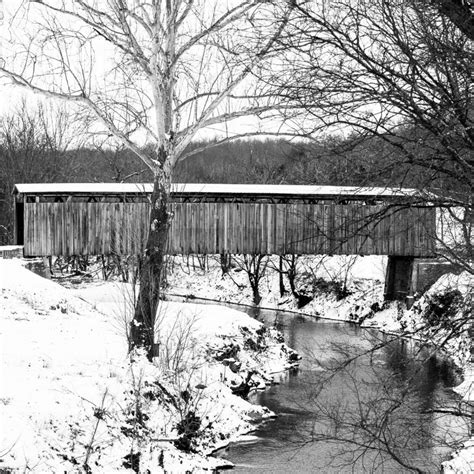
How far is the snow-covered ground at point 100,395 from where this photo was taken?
6.13 meters

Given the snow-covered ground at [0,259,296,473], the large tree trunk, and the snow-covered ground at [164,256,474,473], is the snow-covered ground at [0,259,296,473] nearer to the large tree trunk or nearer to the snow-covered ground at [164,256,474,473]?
the large tree trunk

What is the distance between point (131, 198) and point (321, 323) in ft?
19.4

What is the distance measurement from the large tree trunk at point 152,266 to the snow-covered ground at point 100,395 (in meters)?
0.24

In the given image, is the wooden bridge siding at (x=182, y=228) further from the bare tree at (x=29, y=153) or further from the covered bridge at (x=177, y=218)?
the bare tree at (x=29, y=153)

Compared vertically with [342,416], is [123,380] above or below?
below

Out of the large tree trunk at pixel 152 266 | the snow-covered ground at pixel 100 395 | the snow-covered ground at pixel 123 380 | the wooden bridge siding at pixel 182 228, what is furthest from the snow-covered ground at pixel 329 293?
the large tree trunk at pixel 152 266

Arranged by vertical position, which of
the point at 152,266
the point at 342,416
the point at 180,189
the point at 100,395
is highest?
the point at 180,189

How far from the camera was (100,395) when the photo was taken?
23.6 feet

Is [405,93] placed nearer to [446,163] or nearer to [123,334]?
[446,163]

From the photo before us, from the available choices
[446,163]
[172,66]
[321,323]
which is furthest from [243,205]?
[446,163]

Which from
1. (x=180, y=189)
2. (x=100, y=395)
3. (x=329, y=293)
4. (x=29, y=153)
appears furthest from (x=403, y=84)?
(x=29, y=153)

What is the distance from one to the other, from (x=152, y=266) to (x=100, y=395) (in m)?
1.80

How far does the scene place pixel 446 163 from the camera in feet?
10.9

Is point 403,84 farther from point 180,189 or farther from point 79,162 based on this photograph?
point 79,162
